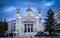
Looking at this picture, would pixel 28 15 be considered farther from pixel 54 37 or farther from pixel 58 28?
pixel 54 37

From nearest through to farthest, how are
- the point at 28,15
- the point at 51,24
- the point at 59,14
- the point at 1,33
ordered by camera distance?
the point at 1,33, the point at 51,24, the point at 59,14, the point at 28,15

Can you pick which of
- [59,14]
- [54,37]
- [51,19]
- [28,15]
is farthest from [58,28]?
[28,15]

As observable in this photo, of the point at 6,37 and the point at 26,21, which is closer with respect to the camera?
the point at 6,37

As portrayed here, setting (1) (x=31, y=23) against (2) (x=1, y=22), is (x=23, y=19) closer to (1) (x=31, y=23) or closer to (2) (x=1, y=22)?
(1) (x=31, y=23)

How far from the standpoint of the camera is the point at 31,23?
18.1 meters

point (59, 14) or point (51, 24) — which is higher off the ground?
point (59, 14)

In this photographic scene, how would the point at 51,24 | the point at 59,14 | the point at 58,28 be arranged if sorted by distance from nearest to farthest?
the point at 51,24
the point at 58,28
the point at 59,14

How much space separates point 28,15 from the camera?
17.8 meters

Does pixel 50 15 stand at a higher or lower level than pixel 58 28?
higher

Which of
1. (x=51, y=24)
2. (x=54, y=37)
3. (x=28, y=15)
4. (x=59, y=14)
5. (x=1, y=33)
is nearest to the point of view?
(x=1, y=33)

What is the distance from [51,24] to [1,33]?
3.09m

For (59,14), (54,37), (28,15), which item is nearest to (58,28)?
(54,37)

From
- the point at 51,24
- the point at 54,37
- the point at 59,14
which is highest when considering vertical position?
the point at 59,14

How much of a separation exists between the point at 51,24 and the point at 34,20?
858 cm
